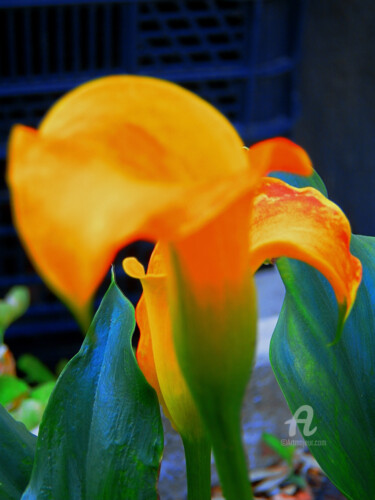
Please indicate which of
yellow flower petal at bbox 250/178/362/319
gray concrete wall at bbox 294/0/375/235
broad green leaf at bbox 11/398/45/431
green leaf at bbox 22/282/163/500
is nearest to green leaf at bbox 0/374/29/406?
broad green leaf at bbox 11/398/45/431

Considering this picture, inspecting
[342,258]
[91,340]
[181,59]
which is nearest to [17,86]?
[181,59]

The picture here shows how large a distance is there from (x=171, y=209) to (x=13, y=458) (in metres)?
0.27

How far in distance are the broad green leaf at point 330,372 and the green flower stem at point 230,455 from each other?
0.16 metres

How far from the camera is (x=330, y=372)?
16.9 inches

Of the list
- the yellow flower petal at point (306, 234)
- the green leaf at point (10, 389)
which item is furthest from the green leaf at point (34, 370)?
the yellow flower petal at point (306, 234)

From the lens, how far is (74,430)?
0.39 m

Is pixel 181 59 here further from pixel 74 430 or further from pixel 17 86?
pixel 74 430

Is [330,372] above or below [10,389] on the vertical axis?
above

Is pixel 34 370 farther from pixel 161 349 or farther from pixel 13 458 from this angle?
pixel 161 349

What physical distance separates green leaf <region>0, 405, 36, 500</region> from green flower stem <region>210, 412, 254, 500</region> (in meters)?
0.17

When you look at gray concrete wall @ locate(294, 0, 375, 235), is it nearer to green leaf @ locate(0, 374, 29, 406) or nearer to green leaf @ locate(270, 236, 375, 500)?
green leaf @ locate(0, 374, 29, 406)

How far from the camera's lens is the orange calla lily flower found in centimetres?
18

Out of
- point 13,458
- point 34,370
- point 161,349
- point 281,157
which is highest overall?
point 281,157

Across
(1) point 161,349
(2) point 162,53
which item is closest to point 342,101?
(2) point 162,53
